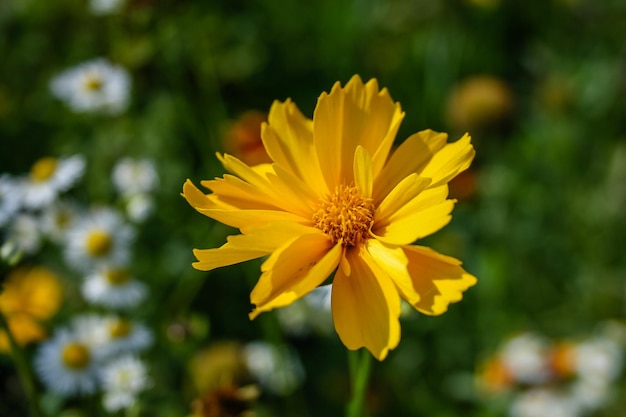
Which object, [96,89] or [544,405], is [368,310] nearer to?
[544,405]

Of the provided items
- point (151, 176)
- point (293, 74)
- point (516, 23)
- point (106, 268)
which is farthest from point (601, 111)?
point (106, 268)

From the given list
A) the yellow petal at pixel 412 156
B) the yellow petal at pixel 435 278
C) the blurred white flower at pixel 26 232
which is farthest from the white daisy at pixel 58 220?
the yellow petal at pixel 435 278

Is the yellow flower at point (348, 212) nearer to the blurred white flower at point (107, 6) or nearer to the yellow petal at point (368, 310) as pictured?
the yellow petal at point (368, 310)

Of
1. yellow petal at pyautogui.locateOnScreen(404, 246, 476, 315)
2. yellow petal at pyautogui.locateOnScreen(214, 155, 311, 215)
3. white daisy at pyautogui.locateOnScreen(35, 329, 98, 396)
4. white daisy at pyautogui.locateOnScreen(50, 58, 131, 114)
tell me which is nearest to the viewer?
yellow petal at pyautogui.locateOnScreen(404, 246, 476, 315)

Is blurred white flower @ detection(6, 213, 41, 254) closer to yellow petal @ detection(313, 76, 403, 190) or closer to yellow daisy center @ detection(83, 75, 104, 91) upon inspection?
yellow daisy center @ detection(83, 75, 104, 91)

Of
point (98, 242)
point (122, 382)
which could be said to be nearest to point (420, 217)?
point (122, 382)

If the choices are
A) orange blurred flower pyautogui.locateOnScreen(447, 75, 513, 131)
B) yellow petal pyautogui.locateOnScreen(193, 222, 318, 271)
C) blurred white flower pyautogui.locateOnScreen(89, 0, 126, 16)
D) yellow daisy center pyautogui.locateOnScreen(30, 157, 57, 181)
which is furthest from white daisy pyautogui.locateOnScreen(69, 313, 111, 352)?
orange blurred flower pyautogui.locateOnScreen(447, 75, 513, 131)
